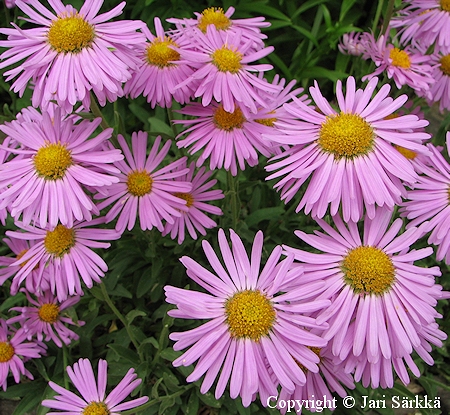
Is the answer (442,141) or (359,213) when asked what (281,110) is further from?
(442,141)

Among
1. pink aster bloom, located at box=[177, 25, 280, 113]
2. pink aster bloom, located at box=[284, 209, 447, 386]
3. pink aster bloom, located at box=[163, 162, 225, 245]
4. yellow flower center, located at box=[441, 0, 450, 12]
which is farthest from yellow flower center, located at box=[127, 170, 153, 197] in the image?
yellow flower center, located at box=[441, 0, 450, 12]

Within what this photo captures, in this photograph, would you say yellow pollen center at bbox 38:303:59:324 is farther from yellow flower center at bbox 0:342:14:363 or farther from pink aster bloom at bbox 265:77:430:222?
pink aster bloom at bbox 265:77:430:222

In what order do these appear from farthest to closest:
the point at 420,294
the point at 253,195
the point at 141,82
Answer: the point at 253,195
the point at 141,82
the point at 420,294

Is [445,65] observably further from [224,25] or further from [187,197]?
[187,197]

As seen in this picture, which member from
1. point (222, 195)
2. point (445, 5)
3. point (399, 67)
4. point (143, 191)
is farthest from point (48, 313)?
point (445, 5)

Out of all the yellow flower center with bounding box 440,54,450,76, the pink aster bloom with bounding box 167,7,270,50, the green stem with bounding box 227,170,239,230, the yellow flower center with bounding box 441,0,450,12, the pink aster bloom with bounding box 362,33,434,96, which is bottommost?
the green stem with bounding box 227,170,239,230

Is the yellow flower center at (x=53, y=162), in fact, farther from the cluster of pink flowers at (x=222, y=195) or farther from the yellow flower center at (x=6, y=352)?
the yellow flower center at (x=6, y=352)

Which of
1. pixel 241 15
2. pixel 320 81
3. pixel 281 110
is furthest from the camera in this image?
pixel 320 81

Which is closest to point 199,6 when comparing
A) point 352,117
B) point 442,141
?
point 442,141
